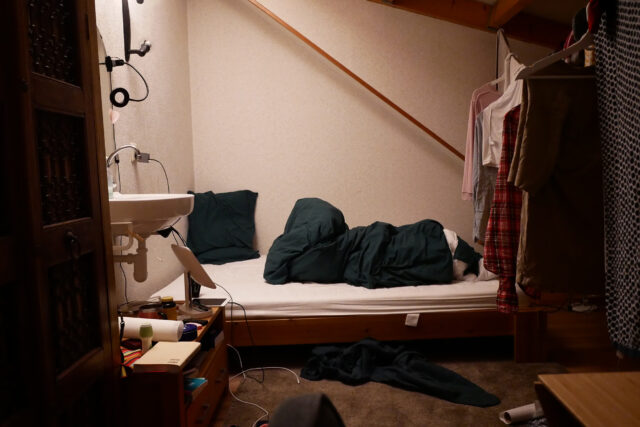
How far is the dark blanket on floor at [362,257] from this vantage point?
100 inches

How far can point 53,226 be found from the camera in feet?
3.15

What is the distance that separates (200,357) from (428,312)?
3.81 feet

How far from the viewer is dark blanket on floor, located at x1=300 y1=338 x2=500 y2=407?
2061 millimetres

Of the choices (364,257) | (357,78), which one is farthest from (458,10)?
(364,257)

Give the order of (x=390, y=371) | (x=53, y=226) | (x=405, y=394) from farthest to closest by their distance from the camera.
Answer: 1. (x=390, y=371)
2. (x=405, y=394)
3. (x=53, y=226)

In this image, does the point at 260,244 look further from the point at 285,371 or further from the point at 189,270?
the point at 189,270

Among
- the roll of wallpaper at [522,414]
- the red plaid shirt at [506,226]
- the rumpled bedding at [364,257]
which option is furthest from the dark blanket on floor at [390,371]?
the red plaid shirt at [506,226]

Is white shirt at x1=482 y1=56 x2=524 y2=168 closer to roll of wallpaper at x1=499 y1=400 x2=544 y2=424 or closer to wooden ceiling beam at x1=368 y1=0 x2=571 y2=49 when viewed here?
wooden ceiling beam at x1=368 y1=0 x2=571 y2=49

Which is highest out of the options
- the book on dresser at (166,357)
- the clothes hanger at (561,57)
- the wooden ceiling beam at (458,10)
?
the wooden ceiling beam at (458,10)

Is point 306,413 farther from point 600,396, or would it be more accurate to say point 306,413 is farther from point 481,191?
point 481,191

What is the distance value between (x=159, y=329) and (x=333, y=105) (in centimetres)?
241

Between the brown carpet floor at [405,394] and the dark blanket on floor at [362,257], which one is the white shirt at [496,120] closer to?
the dark blanket on floor at [362,257]

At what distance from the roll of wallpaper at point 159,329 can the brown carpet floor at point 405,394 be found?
550mm

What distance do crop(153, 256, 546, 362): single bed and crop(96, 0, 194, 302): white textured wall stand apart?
39cm
